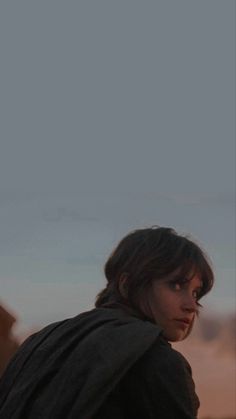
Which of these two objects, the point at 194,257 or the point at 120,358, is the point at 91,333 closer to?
the point at 120,358

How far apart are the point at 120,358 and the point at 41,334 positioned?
13.4 inches

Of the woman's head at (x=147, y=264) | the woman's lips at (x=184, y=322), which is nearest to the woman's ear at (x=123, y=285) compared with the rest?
the woman's head at (x=147, y=264)

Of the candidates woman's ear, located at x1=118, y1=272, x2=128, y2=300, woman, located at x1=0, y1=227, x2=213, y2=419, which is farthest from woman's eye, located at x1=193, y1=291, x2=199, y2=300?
woman's ear, located at x1=118, y1=272, x2=128, y2=300

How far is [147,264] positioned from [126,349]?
0.26 m

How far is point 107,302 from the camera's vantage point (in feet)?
7.07

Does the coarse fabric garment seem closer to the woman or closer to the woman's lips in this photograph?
the woman

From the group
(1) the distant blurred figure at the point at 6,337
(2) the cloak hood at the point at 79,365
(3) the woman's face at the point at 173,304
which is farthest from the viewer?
(1) the distant blurred figure at the point at 6,337

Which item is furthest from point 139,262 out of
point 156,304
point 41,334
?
point 41,334

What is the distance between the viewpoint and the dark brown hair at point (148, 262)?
212cm

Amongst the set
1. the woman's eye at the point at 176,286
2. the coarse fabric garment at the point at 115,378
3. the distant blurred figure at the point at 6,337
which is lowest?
the distant blurred figure at the point at 6,337

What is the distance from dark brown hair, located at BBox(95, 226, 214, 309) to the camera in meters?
2.12

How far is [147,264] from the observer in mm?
2127

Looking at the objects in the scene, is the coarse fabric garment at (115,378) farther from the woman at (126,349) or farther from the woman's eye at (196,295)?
the woman's eye at (196,295)

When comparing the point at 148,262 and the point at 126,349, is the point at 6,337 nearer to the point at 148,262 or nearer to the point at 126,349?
the point at 148,262
